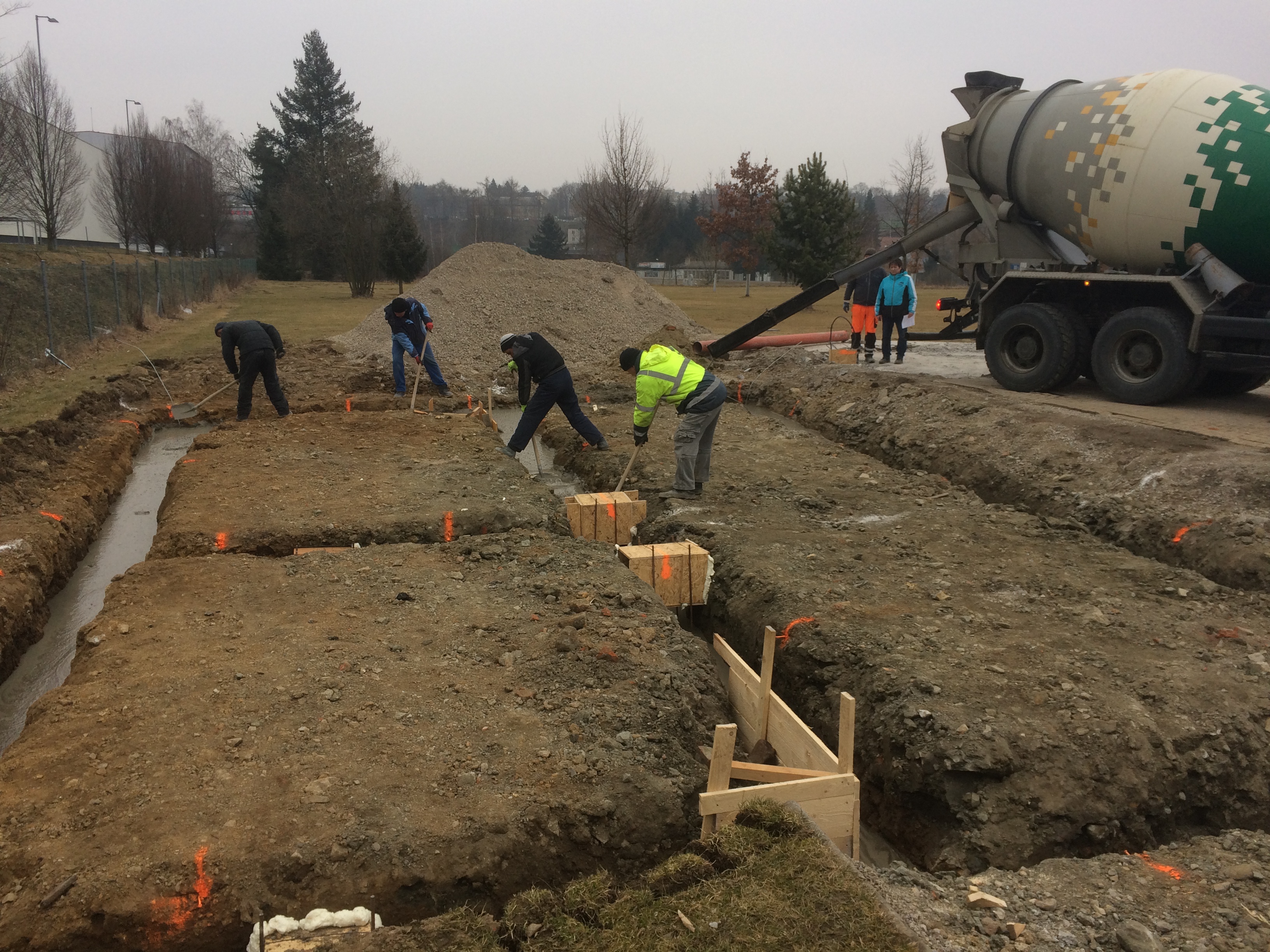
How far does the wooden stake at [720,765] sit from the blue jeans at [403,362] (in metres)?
10.6

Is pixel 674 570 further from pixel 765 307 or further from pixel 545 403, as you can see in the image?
pixel 765 307

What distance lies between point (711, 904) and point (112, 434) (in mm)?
10977

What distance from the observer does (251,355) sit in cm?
1168

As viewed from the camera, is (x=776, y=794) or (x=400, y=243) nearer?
(x=776, y=794)

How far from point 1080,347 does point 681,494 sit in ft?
19.3

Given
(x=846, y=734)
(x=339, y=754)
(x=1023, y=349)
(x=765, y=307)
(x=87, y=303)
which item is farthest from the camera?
(x=765, y=307)

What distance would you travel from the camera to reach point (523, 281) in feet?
71.3

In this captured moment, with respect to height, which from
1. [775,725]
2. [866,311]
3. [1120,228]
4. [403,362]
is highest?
[1120,228]

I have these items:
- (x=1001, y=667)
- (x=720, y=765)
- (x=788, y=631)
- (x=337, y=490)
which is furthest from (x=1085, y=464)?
(x=337, y=490)

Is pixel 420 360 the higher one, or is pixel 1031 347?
pixel 1031 347

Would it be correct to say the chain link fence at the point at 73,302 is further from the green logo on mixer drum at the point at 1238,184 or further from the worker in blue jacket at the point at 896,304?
the green logo on mixer drum at the point at 1238,184

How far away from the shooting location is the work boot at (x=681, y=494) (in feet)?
28.3

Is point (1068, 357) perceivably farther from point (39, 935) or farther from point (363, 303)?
point (363, 303)

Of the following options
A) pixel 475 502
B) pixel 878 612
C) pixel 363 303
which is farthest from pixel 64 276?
pixel 878 612
